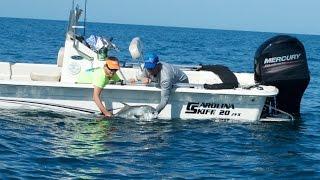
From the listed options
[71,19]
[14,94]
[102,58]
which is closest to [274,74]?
[102,58]

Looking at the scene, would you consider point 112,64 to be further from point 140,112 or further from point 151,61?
point 140,112

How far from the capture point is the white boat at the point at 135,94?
A: 11.9m

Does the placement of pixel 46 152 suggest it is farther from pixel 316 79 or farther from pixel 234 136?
pixel 316 79

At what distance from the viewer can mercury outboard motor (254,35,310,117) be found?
488 inches

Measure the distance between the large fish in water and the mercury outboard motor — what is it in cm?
245

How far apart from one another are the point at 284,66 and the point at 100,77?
3800 mm

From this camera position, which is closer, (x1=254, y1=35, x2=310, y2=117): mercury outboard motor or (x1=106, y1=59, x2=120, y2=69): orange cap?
(x1=106, y1=59, x2=120, y2=69): orange cap

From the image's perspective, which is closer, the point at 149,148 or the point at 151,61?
the point at 149,148

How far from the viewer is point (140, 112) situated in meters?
11.9

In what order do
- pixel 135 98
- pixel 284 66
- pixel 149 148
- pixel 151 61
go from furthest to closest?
pixel 284 66, pixel 135 98, pixel 151 61, pixel 149 148

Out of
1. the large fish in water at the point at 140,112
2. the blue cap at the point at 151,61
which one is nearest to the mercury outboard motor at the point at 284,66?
the blue cap at the point at 151,61

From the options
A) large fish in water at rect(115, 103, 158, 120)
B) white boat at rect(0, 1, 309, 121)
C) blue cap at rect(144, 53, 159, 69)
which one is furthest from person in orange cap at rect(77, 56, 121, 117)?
blue cap at rect(144, 53, 159, 69)

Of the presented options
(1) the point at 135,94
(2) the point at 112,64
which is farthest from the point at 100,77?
(1) the point at 135,94

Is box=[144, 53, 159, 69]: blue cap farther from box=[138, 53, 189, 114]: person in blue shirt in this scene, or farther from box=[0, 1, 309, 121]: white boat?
box=[0, 1, 309, 121]: white boat
